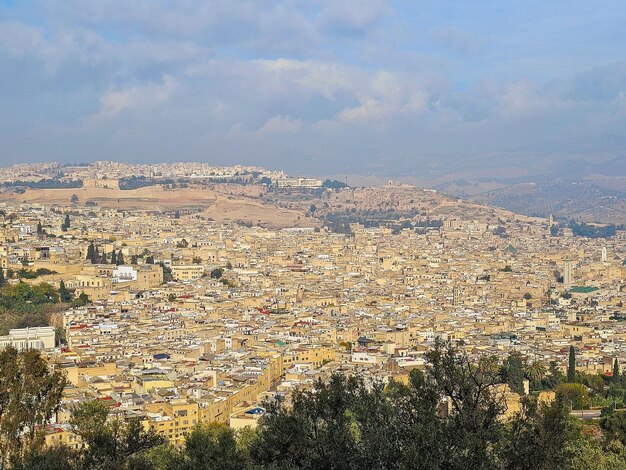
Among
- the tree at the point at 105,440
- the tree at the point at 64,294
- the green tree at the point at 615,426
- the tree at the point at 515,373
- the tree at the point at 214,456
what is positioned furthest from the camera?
the tree at the point at 64,294

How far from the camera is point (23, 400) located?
533 inches

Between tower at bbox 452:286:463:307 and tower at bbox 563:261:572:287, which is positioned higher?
tower at bbox 563:261:572:287

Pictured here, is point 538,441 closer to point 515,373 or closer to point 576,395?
point 576,395

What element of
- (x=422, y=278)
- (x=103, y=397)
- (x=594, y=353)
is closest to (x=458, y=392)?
(x=103, y=397)

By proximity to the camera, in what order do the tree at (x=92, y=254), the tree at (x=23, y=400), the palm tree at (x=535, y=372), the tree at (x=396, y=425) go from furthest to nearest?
the tree at (x=92, y=254) → the palm tree at (x=535, y=372) → the tree at (x=23, y=400) → the tree at (x=396, y=425)

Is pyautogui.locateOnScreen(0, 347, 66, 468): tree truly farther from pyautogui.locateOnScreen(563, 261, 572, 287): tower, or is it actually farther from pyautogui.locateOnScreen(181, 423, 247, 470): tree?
pyautogui.locateOnScreen(563, 261, 572, 287): tower

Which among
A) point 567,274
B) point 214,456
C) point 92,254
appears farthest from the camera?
point 567,274

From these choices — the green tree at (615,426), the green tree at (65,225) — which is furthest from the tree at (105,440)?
the green tree at (65,225)

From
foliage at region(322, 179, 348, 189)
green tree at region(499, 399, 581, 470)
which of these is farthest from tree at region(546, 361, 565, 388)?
foliage at region(322, 179, 348, 189)

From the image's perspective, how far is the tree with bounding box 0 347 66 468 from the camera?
13.3m

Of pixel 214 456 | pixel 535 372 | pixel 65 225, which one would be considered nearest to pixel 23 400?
pixel 214 456

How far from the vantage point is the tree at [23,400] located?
524 inches

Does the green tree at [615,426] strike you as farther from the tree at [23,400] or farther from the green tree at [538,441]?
the tree at [23,400]

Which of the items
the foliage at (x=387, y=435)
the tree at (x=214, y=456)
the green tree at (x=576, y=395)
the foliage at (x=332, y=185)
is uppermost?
the foliage at (x=332, y=185)
